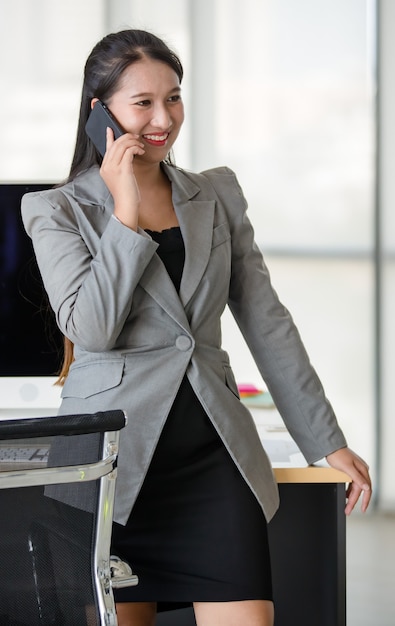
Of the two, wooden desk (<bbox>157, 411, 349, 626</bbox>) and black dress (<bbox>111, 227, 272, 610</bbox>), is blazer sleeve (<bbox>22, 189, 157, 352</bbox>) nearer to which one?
black dress (<bbox>111, 227, 272, 610</bbox>)

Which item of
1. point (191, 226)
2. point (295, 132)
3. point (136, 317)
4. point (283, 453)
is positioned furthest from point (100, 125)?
point (295, 132)

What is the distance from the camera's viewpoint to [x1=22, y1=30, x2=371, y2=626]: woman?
1692mm

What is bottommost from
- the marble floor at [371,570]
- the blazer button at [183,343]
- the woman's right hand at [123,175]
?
the marble floor at [371,570]

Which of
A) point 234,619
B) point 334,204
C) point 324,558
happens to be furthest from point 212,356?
point 334,204

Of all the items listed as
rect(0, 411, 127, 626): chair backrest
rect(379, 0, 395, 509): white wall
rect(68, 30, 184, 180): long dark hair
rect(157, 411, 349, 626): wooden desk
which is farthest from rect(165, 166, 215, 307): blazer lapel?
rect(379, 0, 395, 509): white wall

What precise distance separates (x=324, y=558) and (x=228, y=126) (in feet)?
9.93

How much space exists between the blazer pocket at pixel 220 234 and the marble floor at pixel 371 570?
2209 mm

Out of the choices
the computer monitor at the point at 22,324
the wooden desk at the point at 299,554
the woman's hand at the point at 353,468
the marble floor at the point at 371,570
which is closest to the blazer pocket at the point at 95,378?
the woman's hand at the point at 353,468

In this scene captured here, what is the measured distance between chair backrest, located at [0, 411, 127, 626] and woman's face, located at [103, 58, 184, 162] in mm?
640

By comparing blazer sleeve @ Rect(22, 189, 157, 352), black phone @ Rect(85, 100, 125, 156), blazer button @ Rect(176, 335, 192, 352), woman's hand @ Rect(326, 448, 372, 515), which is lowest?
woman's hand @ Rect(326, 448, 372, 515)

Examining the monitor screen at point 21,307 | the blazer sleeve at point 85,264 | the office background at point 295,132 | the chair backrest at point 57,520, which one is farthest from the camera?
the office background at point 295,132

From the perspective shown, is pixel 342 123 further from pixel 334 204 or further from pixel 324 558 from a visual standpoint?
pixel 324 558

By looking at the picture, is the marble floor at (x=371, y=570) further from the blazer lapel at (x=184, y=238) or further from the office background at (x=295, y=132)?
the blazer lapel at (x=184, y=238)

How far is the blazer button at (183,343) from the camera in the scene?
1.72 meters
